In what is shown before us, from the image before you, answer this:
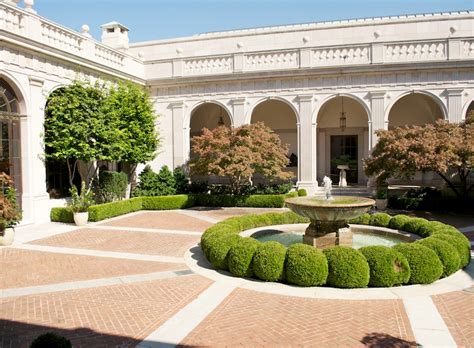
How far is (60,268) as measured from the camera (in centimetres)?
925

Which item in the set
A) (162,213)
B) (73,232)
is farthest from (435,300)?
(162,213)

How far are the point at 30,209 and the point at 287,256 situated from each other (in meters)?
11.6

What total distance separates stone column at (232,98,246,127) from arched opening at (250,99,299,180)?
4301 mm

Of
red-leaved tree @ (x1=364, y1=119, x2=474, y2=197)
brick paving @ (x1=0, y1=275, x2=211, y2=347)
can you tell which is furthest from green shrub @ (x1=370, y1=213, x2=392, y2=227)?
brick paving @ (x1=0, y1=275, x2=211, y2=347)

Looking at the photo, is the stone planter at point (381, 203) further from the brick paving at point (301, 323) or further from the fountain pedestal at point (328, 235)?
the brick paving at point (301, 323)

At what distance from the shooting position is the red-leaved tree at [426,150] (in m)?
15.2

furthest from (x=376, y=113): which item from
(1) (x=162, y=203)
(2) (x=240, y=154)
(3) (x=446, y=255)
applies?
(3) (x=446, y=255)

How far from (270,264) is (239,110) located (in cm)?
1532

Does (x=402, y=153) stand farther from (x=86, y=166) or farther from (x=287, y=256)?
(x=86, y=166)

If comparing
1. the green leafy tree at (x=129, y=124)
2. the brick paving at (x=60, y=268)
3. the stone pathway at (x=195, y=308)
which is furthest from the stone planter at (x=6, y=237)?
the green leafy tree at (x=129, y=124)

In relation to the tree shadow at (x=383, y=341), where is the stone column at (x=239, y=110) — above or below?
above

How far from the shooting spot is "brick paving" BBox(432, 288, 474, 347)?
5525 millimetres

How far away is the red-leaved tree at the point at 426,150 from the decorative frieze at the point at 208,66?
9.65m

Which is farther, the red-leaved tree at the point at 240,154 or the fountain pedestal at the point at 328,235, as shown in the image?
the red-leaved tree at the point at 240,154
